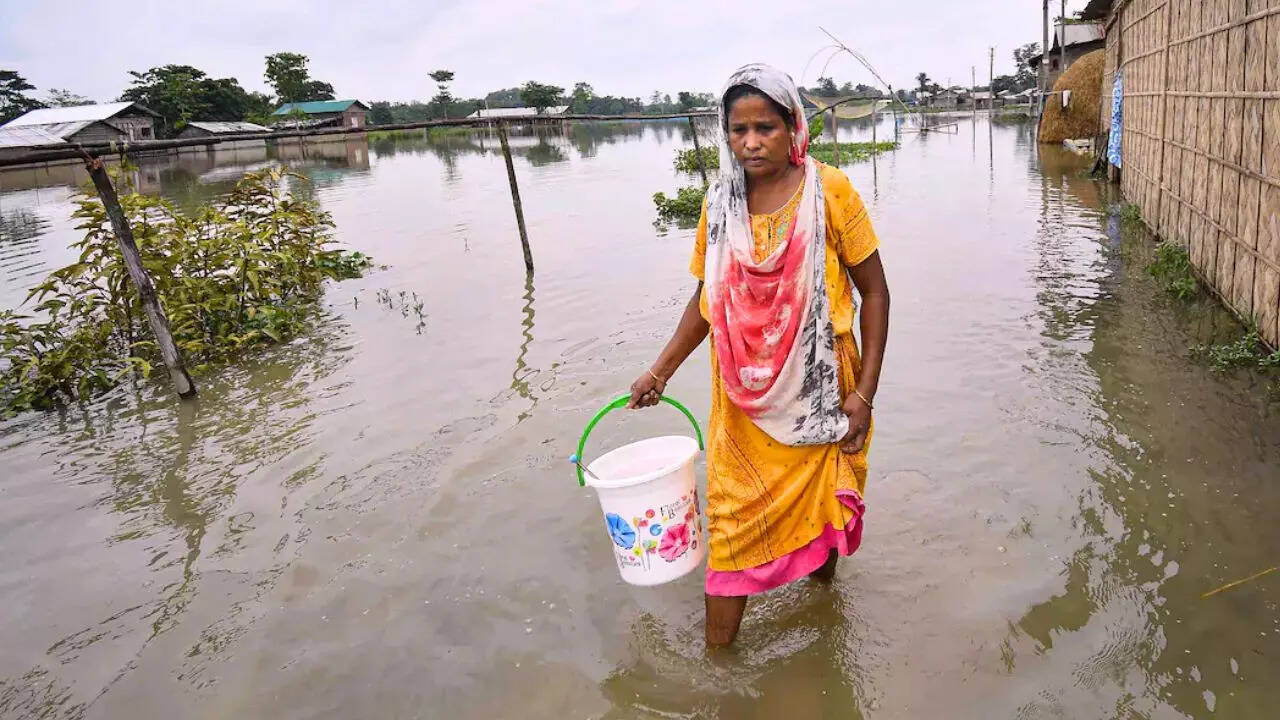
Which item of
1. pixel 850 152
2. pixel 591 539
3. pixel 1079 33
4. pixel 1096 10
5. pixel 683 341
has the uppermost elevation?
pixel 1079 33

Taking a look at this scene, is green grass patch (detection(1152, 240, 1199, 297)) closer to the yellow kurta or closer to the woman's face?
the yellow kurta

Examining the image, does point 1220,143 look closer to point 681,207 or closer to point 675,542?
point 675,542

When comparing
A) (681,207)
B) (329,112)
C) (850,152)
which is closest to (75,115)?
(329,112)

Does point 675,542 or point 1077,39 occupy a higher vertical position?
point 1077,39

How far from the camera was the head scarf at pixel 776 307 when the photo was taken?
6.51 ft

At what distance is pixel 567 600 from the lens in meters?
2.84

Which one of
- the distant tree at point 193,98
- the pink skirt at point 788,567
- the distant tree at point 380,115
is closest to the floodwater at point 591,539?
the pink skirt at point 788,567

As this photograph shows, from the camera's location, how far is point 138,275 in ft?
15.4

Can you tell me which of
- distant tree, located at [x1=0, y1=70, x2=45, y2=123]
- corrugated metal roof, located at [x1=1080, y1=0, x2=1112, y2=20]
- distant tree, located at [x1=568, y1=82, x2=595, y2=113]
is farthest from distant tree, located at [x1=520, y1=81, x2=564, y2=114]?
corrugated metal roof, located at [x1=1080, y1=0, x2=1112, y2=20]

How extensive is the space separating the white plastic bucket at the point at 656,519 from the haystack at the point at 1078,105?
61.0 ft

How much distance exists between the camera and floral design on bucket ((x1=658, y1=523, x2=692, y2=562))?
2287 millimetres

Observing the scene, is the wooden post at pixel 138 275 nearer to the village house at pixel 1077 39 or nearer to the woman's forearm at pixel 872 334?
the woman's forearm at pixel 872 334

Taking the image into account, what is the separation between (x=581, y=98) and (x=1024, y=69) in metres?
43.8

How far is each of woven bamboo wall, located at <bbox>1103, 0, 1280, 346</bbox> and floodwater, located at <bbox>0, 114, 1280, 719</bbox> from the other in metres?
0.44
